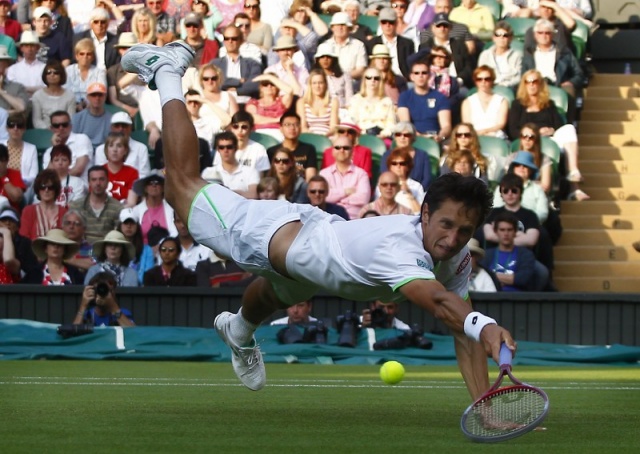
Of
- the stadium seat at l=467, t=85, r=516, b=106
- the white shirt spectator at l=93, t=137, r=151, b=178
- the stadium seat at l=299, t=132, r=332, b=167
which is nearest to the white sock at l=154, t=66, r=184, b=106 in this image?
the white shirt spectator at l=93, t=137, r=151, b=178

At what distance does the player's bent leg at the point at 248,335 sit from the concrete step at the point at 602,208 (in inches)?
385

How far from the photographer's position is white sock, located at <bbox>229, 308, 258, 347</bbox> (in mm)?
8531

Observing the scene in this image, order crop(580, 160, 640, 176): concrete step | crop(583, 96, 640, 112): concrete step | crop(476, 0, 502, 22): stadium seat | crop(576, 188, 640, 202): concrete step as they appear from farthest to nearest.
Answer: crop(476, 0, 502, 22): stadium seat
crop(583, 96, 640, 112): concrete step
crop(580, 160, 640, 176): concrete step
crop(576, 188, 640, 202): concrete step

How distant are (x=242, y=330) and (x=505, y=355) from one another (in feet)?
10.8

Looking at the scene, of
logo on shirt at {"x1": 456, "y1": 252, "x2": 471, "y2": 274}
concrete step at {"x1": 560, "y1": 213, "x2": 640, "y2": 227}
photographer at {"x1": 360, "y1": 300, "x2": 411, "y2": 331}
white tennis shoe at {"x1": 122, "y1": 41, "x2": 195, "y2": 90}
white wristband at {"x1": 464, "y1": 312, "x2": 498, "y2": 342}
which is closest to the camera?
white wristband at {"x1": 464, "y1": 312, "x2": 498, "y2": 342}

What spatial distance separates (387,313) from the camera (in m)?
14.3

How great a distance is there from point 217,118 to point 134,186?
1.73m

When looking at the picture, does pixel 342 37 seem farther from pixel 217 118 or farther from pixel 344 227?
pixel 344 227

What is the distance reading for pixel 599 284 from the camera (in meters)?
16.5

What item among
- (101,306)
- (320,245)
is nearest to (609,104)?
(101,306)

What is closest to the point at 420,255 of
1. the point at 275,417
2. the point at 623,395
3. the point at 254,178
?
the point at 275,417

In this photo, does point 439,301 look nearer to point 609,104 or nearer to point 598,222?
point 598,222

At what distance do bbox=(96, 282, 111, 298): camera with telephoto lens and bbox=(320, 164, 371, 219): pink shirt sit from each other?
325 cm

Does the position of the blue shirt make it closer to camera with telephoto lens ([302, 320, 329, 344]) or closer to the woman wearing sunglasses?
the woman wearing sunglasses
